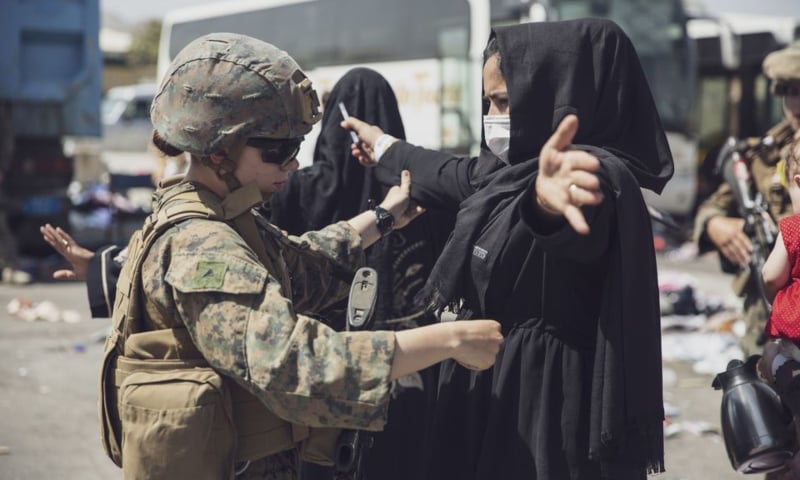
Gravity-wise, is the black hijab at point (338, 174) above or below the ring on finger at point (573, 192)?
below

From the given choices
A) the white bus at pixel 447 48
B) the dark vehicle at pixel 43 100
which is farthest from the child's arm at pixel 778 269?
the dark vehicle at pixel 43 100

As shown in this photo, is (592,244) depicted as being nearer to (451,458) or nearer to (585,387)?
(585,387)

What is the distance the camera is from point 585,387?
242 centimetres

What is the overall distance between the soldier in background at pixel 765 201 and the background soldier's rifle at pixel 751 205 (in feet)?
0.10

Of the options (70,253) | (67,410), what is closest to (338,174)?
(70,253)

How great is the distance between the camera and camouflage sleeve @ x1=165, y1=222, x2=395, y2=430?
6.52 ft

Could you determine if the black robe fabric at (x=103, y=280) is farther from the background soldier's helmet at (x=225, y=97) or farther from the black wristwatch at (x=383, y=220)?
the black wristwatch at (x=383, y=220)

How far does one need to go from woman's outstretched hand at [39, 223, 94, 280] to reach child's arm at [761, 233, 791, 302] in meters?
1.98

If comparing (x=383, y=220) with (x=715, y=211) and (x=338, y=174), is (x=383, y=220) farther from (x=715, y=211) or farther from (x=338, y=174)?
(x=715, y=211)

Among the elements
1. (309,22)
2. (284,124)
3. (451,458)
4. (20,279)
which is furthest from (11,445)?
(309,22)

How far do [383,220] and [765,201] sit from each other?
2.12 m

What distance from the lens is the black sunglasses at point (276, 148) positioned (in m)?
2.21

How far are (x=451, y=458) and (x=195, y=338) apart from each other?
0.85m

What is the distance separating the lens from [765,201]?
4.29 meters
